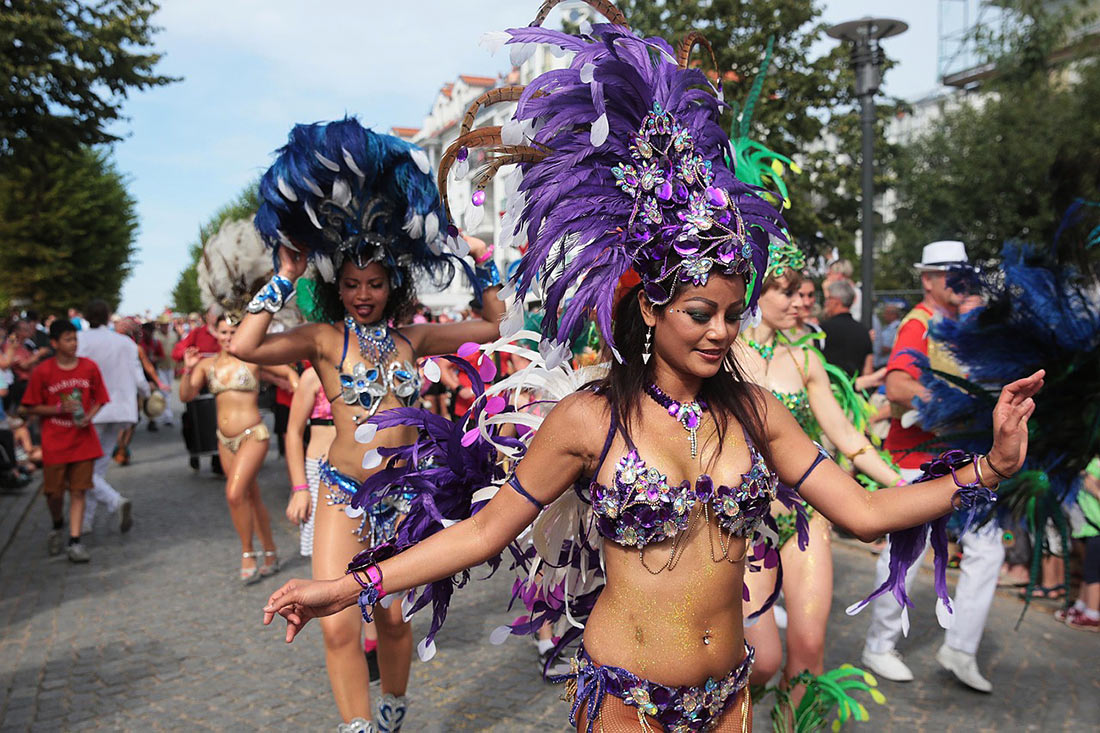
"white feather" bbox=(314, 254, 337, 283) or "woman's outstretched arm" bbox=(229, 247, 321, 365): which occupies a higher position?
"white feather" bbox=(314, 254, 337, 283)

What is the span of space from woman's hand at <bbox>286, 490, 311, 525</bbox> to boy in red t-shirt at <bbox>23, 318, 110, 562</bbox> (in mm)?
3817

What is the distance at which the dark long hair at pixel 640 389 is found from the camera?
2.36m

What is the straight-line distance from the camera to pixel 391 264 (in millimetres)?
3947

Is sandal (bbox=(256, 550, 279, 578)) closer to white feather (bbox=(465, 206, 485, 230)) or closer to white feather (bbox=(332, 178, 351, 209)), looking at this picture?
white feather (bbox=(332, 178, 351, 209))

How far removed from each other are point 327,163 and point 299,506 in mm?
2280

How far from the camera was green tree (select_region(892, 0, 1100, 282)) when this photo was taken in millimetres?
21266

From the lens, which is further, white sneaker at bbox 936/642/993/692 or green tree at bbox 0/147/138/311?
green tree at bbox 0/147/138/311

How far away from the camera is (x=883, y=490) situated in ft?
7.68

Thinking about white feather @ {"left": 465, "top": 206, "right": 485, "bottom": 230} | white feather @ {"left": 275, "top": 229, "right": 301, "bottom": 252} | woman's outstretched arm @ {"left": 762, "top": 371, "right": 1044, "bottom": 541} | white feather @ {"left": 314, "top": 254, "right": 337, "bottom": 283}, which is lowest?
woman's outstretched arm @ {"left": 762, "top": 371, "right": 1044, "bottom": 541}

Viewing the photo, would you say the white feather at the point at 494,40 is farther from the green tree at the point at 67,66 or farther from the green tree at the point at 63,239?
the green tree at the point at 63,239

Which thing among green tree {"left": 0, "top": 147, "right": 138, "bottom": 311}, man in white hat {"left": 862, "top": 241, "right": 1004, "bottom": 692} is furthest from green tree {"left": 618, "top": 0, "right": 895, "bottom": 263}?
green tree {"left": 0, "top": 147, "right": 138, "bottom": 311}

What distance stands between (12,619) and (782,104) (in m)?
16.1

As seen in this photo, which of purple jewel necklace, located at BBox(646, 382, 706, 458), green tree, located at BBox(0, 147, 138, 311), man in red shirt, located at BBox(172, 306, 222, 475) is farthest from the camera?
green tree, located at BBox(0, 147, 138, 311)

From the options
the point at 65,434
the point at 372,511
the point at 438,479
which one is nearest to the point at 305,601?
the point at 438,479
